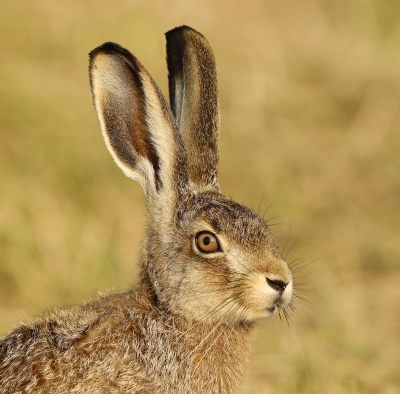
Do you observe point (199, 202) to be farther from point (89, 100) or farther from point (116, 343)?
point (89, 100)

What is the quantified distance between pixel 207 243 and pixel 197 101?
40.2 inches

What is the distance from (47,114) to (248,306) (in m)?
4.10

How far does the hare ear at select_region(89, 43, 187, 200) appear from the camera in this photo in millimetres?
4062

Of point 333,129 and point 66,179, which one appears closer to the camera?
point 66,179

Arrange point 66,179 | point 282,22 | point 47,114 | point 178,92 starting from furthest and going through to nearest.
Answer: point 282,22, point 47,114, point 66,179, point 178,92

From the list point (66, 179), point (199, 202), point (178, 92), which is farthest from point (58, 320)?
point (66, 179)

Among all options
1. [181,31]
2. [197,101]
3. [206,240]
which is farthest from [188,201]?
[181,31]

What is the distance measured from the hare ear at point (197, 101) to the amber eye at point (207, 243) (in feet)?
1.70

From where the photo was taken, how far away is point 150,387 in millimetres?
3820

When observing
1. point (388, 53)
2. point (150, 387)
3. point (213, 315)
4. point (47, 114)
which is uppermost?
point (388, 53)

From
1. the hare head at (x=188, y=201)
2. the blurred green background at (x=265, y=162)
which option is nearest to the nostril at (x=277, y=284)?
the hare head at (x=188, y=201)

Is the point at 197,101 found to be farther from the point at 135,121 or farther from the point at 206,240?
the point at 206,240

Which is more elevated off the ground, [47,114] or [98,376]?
[47,114]

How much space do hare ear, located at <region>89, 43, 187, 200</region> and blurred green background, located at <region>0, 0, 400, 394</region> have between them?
62 centimetres
